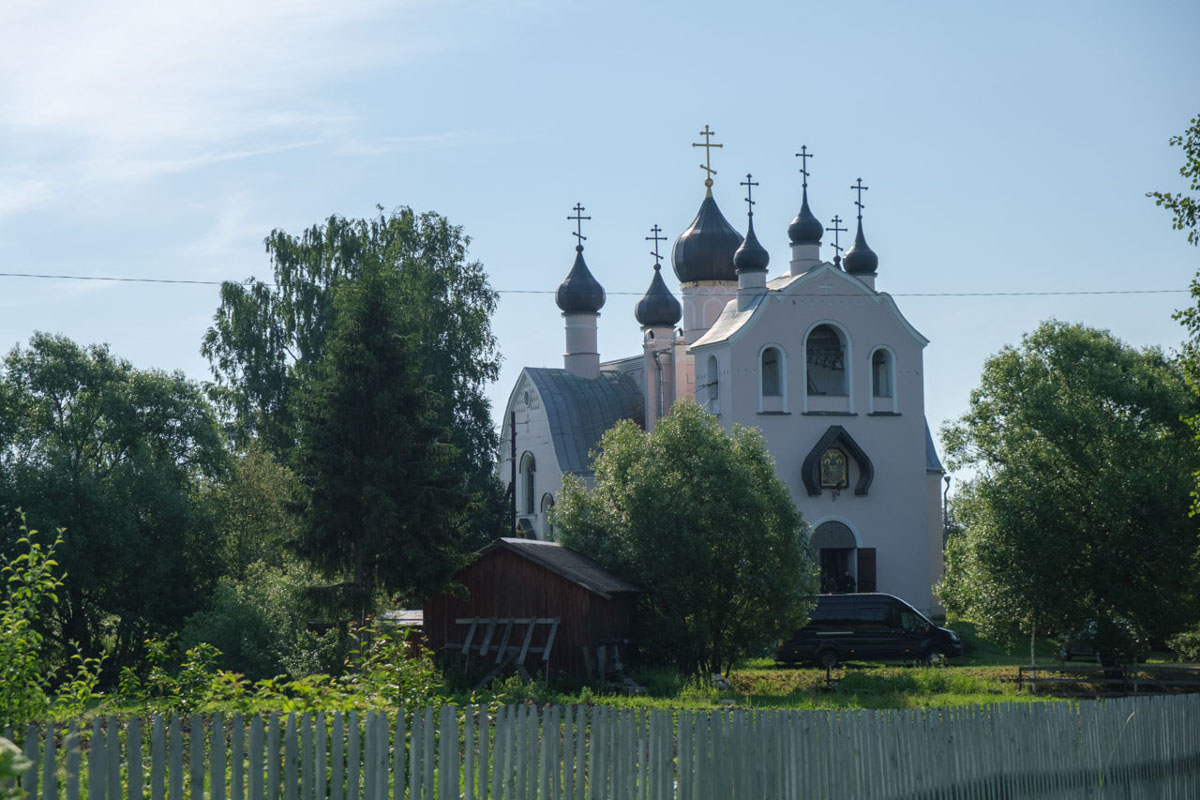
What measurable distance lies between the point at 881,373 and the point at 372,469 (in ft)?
71.3

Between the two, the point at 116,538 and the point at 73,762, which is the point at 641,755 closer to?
the point at 73,762

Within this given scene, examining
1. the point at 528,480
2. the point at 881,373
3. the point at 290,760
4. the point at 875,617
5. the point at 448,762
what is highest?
the point at 881,373

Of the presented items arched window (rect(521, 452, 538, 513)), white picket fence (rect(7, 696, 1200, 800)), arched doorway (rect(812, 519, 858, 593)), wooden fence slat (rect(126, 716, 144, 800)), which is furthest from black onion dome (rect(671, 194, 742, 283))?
wooden fence slat (rect(126, 716, 144, 800))

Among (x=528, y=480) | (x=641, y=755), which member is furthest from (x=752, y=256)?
(x=641, y=755)

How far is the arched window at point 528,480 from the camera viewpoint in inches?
1919

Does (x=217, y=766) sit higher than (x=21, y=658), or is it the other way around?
(x=21, y=658)

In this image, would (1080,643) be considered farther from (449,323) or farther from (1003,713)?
(449,323)

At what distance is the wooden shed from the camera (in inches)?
969

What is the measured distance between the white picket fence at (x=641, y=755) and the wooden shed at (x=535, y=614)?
1353cm

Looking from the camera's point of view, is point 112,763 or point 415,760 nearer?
point 112,763

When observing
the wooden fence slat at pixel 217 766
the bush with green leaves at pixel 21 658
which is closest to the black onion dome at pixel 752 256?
the bush with green leaves at pixel 21 658

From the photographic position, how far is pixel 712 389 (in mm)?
A: 40781

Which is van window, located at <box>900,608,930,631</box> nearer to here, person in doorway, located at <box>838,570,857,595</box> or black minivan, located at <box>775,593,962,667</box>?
black minivan, located at <box>775,593,962,667</box>

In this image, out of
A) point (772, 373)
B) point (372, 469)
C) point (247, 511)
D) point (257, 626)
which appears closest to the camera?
point (372, 469)
